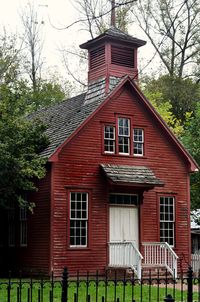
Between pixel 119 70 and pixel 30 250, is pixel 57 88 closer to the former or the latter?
pixel 119 70

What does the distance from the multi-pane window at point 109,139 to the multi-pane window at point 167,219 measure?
3164 mm

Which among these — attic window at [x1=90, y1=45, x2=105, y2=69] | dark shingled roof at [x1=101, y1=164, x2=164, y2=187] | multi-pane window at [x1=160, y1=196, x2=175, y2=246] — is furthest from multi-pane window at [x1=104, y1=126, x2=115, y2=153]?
attic window at [x1=90, y1=45, x2=105, y2=69]

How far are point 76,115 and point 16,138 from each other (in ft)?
12.8

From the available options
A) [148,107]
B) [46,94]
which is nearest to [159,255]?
[148,107]

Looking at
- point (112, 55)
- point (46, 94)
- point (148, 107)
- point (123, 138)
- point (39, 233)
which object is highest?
point (46, 94)

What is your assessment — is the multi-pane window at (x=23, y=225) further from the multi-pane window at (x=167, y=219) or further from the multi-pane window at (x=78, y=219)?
the multi-pane window at (x=167, y=219)

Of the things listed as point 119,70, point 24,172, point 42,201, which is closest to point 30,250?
point 42,201

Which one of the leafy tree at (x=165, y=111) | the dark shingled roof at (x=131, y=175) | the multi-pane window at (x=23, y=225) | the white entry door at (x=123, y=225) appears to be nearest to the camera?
the dark shingled roof at (x=131, y=175)

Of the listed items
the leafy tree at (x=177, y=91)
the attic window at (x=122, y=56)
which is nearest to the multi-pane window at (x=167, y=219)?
the attic window at (x=122, y=56)

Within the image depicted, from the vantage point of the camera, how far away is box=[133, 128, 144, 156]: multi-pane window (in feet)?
87.8

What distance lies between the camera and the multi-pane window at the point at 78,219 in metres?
24.6

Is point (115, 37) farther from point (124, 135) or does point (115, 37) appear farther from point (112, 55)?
point (124, 135)

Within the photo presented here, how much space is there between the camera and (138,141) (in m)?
26.8

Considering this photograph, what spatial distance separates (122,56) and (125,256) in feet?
28.9
